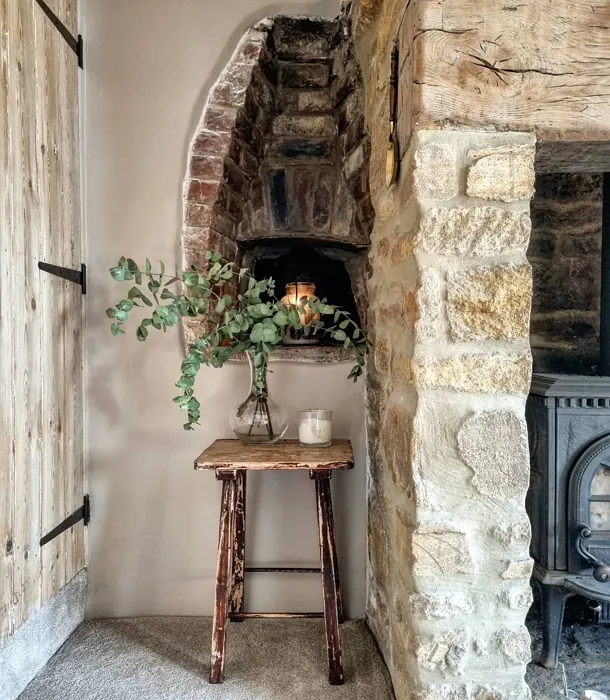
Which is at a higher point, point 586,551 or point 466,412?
point 466,412

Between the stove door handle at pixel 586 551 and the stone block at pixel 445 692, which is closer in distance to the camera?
the stone block at pixel 445 692

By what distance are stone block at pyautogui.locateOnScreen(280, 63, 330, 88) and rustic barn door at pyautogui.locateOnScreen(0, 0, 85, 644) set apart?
0.79 m

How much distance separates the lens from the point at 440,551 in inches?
46.9

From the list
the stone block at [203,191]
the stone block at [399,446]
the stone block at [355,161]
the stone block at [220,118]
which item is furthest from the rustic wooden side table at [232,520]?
the stone block at [220,118]

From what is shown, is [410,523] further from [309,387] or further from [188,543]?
[188,543]

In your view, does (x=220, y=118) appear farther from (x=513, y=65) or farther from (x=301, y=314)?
(x=513, y=65)

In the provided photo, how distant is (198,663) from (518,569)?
1.08m

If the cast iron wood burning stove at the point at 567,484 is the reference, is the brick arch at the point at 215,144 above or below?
above

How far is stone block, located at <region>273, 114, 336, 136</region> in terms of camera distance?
2066mm

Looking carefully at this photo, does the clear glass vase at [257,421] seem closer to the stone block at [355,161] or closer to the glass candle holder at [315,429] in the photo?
the glass candle holder at [315,429]

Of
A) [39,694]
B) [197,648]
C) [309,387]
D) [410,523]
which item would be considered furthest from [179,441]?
[410,523]

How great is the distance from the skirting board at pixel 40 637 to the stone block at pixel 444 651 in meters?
1.14

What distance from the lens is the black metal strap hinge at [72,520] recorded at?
162 cm

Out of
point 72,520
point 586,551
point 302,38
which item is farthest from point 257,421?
point 302,38
